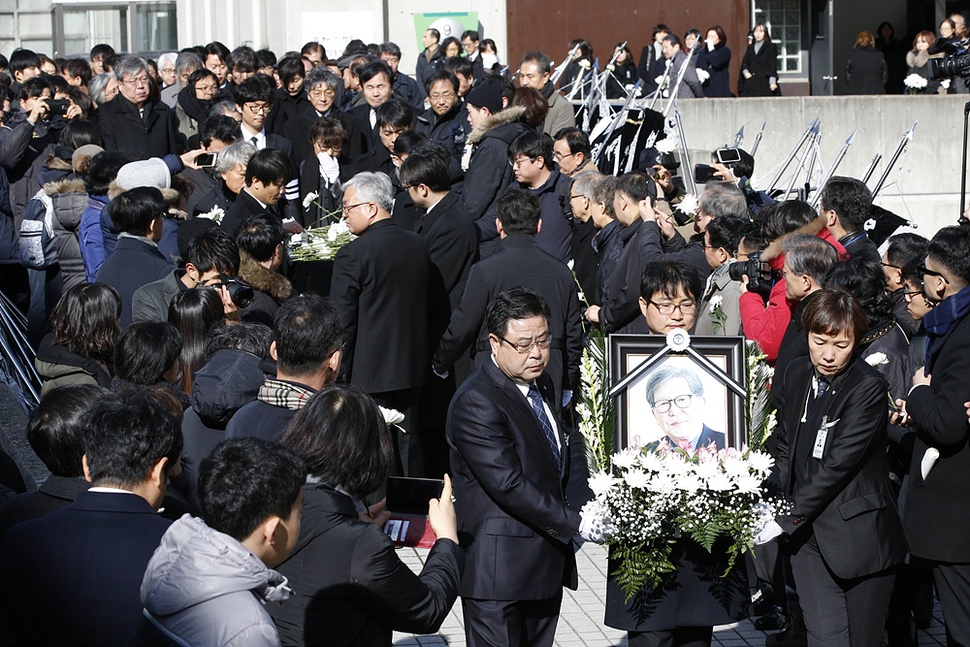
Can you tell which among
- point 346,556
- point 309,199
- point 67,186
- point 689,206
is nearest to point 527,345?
point 346,556

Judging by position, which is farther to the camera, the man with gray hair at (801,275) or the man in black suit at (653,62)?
the man in black suit at (653,62)

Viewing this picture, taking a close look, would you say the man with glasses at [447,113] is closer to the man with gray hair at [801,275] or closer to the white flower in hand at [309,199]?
the white flower in hand at [309,199]

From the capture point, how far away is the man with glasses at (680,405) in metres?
3.98

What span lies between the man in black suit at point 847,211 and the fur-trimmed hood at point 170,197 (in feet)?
13.9

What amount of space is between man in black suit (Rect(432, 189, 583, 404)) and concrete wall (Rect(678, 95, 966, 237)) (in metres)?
9.04

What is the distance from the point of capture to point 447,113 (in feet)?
31.7

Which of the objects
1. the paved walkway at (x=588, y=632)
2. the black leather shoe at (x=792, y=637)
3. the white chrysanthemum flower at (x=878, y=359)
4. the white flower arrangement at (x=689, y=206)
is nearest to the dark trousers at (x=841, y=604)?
the black leather shoe at (x=792, y=637)

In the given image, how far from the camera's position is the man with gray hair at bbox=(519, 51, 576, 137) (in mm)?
10133

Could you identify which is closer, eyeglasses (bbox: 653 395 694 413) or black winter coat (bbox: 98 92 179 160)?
eyeglasses (bbox: 653 395 694 413)

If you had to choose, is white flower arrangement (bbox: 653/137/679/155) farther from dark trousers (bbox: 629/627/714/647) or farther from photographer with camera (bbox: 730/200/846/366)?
dark trousers (bbox: 629/627/714/647)

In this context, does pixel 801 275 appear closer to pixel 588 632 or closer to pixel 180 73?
pixel 588 632

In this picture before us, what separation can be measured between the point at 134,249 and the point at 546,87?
5.38 m

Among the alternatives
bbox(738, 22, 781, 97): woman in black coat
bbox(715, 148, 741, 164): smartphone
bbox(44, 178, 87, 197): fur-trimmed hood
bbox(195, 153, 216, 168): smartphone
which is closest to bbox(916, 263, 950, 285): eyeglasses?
bbox(715, 148, 741, 164): smartphone

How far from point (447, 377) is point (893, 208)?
10.1m
